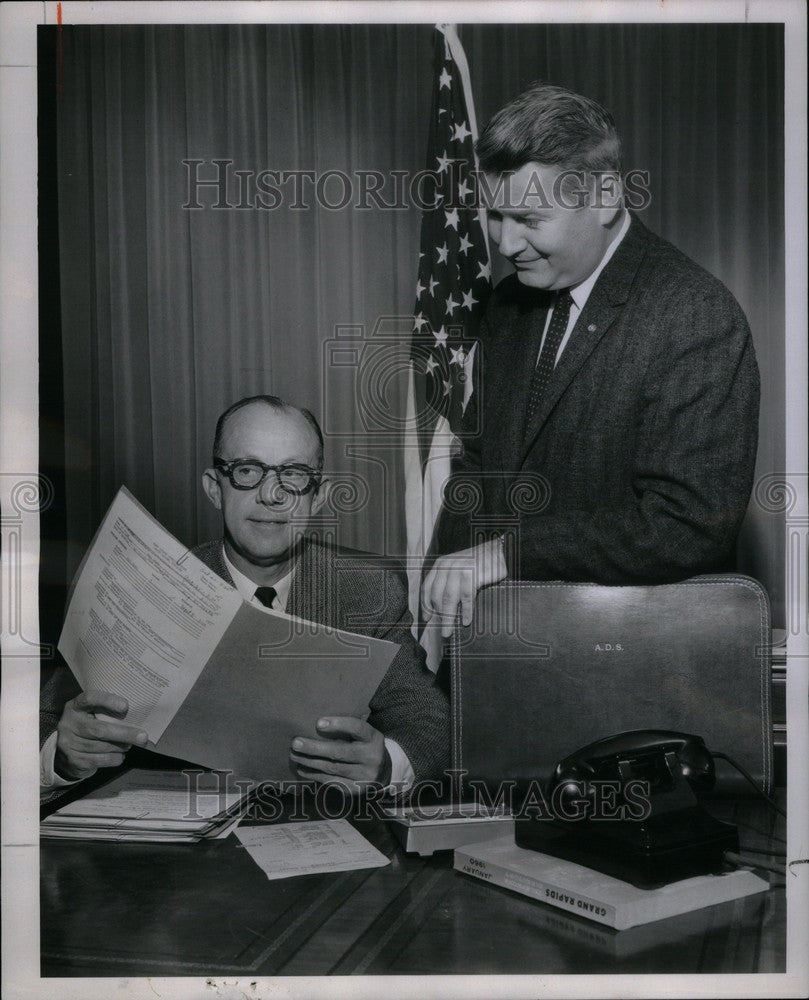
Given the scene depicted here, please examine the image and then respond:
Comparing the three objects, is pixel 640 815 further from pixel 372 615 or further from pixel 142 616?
pixel 142 616

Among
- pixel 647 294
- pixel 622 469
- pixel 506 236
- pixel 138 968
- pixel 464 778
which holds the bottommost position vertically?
pixel 138 968

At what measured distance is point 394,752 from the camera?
196 cm

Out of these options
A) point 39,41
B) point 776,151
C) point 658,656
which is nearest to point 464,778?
point 658,656

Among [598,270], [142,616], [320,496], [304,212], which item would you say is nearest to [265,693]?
Result: [142,616]

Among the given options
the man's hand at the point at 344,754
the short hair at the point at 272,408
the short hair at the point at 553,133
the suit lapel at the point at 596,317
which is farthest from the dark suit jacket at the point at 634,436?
the man's hand at the point at 344,754

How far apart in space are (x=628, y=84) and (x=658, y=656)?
116 cm

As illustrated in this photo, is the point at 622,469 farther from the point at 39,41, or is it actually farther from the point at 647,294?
the point at 39,41

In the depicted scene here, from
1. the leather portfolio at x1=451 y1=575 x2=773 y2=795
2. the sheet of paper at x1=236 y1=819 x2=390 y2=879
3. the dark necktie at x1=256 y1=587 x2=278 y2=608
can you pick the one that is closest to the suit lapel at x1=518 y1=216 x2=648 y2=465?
the leather portfolio at x1=451 y1=575 x2=773 y2=795

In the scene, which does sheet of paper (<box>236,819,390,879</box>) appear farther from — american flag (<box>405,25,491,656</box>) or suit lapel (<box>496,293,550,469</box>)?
suit lapel (<box>496,293,550,469</box>)

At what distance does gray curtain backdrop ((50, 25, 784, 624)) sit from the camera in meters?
1.97

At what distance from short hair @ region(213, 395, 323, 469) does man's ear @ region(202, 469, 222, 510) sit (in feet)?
0.13

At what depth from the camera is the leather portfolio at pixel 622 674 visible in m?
1.90

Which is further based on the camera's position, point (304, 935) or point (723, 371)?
point (723, 371)

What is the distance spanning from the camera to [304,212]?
6.51ft
